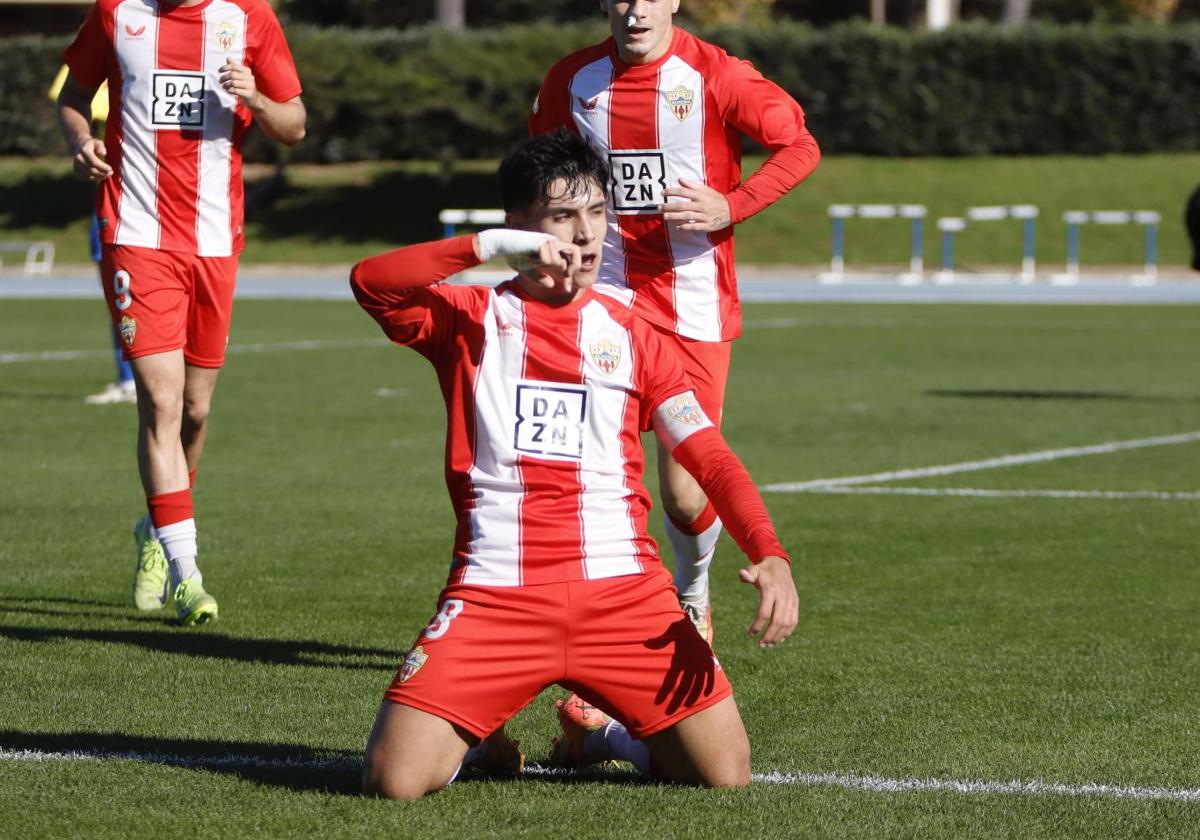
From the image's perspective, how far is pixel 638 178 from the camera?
6.32 meters

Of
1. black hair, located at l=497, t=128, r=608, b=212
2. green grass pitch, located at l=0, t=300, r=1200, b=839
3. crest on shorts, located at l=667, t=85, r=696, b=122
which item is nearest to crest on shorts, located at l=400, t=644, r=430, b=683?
green grass pitch, located at l=0, t=300, r=1200, b=839

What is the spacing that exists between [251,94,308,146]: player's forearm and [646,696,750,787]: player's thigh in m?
3.23

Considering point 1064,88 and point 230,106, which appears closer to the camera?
point 230,106

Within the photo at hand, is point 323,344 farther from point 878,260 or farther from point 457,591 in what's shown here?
point 878,260

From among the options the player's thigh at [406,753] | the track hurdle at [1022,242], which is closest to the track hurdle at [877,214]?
the track hurdle at [1022,242]

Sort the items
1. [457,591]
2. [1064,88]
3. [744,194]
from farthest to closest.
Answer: [1064,88], [744,194], [457,591]

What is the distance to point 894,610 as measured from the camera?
7.15 m

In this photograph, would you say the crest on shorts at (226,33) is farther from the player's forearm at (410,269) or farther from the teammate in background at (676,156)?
the player's forearm at (410,269)

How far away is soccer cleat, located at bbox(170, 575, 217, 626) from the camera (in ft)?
22.2

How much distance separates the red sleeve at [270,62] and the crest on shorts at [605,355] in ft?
9.51

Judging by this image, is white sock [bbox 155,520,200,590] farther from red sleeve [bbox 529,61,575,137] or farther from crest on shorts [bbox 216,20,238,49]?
red sleeve [bbox 529,61,575,137]

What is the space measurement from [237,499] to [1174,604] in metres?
4.51

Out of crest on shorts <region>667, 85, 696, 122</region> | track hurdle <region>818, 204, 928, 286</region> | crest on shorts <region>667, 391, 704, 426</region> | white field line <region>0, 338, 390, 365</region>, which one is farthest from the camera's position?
track hurdle <region>818, 204, 928, 286</region>

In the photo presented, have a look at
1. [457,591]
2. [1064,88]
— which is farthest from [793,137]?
[1064,88]
